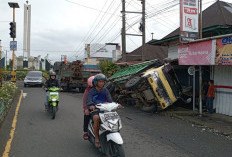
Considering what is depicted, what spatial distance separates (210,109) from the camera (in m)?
10.6

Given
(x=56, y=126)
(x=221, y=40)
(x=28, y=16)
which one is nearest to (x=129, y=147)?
(x=56, y=126)

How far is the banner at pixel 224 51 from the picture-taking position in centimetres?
852

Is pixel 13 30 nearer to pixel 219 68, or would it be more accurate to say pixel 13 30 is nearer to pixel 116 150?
pixel 219 68

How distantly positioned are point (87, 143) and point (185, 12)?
7014mm

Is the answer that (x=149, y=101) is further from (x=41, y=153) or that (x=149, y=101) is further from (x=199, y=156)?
(x=41, y=153)

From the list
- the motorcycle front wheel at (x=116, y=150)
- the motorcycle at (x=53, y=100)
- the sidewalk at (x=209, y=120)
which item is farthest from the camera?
the motorcycle at (x=53, y=100)

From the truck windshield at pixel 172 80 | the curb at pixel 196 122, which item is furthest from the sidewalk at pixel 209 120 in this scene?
the truck windshield at pixel 172 80

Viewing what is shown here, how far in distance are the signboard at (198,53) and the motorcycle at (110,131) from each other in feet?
19.5

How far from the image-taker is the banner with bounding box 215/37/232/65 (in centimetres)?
852

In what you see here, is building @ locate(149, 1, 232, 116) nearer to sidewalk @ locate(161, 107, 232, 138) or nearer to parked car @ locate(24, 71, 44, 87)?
sidewalk @ locate(161, 107, 232, 138)

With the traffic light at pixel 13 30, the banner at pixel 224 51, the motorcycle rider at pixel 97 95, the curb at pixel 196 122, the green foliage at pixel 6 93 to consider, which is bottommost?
the curb at pixel 196 122

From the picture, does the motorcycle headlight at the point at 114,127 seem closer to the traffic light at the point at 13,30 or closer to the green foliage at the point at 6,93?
the green foliage at the point at 6,93

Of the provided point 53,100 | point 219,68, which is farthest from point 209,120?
point 53,100

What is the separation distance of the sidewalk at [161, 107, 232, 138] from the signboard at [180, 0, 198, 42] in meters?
3.18
